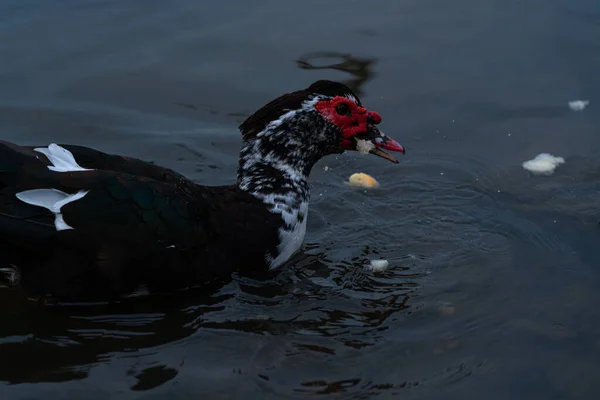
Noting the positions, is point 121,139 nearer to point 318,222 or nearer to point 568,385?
point 318,222

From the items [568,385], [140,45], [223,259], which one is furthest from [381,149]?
[140,45]

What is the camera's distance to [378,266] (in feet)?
17.6

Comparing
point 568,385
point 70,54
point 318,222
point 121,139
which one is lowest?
point 568,385

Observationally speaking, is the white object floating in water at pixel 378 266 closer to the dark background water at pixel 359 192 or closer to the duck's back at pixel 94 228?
the dark background water at pixel 359 192

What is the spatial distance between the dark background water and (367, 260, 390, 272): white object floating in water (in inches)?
2.5

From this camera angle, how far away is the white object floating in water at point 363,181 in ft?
20.7

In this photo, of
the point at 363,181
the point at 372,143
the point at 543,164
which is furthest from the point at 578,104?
the point at 372,143

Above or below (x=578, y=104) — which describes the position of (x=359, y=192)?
below

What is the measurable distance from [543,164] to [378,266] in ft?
5.60

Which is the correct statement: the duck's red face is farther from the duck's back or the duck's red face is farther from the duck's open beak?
the duck's back

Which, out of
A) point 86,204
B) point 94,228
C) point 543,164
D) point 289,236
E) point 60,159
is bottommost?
point 289,236

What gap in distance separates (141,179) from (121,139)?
1.90 m

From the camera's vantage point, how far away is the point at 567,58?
7.69m

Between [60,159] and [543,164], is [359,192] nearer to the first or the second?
[543,164]
